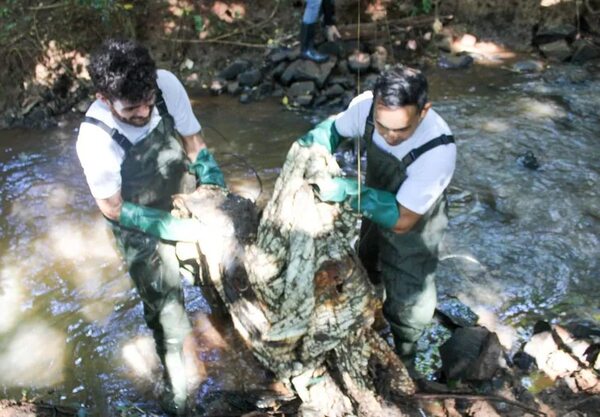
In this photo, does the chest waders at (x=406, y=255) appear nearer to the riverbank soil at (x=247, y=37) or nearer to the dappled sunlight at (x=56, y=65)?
the riverbank soil at (x=247, y=37)

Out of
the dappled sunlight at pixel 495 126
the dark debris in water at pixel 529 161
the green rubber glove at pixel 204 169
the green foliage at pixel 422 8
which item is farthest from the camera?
the green foliage at pixel 422 8

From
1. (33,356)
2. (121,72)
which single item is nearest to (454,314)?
(121,72)

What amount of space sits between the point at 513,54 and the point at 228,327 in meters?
6.16

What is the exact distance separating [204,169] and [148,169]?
0.41 metres

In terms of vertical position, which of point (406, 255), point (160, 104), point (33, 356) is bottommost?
point (33, 356)

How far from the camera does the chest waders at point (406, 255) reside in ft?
9.16

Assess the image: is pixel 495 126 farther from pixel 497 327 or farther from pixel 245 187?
pixel 497 327

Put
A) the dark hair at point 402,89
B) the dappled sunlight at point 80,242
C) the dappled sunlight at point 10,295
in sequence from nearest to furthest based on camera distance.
→ the dark hair at point 402,89
the dappled sunlight at point 10,295
the dappled sunlight at point 80,242

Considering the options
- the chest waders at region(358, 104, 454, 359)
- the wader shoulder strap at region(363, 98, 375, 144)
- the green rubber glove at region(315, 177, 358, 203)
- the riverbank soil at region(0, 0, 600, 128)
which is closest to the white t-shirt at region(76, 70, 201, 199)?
the green rubber glove at region(315, 177, 358, 203)

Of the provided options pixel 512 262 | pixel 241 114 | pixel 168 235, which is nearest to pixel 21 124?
pixel 241 114

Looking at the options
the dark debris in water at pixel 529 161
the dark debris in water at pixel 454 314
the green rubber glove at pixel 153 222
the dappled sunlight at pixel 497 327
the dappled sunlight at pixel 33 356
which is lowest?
the dappled sunlight at pixel 33 356

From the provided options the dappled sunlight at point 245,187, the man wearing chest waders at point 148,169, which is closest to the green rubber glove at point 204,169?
the man wearing chest waders at point 148,169

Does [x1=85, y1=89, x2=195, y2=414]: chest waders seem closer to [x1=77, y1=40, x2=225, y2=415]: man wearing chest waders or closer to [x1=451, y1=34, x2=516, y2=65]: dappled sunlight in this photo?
[x1=77, y1=40, x2=225, y2=415]: man wearing chest waders

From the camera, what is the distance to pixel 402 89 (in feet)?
7.97
